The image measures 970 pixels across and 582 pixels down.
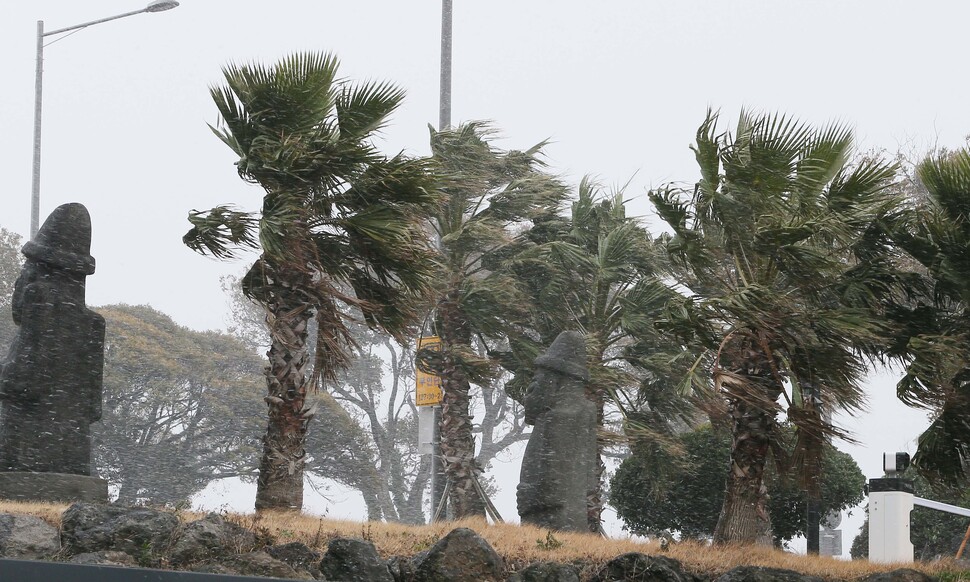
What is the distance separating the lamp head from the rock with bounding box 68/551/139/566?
47.1 ft

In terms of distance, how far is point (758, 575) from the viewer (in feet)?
40.7

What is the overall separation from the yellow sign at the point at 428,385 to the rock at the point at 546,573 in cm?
794

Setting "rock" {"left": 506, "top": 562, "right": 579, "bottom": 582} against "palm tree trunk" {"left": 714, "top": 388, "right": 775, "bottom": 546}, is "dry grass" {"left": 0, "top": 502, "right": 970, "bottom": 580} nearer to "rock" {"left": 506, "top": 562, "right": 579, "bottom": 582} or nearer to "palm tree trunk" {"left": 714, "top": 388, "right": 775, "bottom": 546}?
"palm tree trunk" {"left": 714, "top": 388, "right": 775, "bottom": 546}

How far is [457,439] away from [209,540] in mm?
10073

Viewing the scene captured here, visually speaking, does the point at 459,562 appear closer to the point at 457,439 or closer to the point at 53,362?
the point at 53,362

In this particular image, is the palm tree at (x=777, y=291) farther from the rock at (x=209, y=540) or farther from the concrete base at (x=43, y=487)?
the concrete base at (x=43, y=487)

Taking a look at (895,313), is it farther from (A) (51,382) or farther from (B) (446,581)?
(A) (51,382)

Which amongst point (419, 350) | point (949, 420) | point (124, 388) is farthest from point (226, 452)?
point (949, 420)

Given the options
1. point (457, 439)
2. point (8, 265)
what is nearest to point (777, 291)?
point (457, 439)

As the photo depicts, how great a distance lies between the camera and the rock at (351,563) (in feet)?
38.7

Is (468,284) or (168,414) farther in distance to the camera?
(168,414)

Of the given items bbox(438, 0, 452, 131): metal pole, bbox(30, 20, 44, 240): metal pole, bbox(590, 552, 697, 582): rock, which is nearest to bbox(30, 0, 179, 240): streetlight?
bbox(30, 20, 44, 240): metal pole

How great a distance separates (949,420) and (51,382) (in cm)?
1113

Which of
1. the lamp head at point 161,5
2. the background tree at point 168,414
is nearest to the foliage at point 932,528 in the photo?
the lamp head at point 161,5
